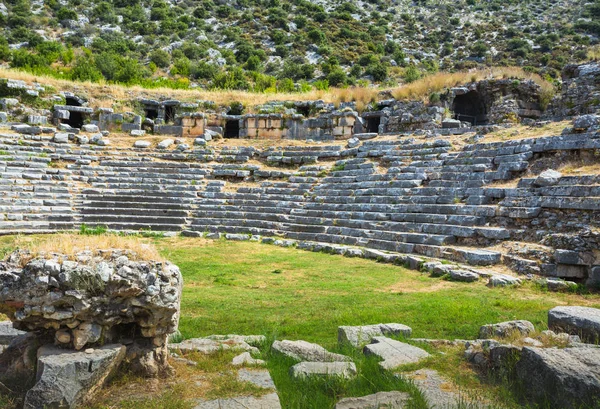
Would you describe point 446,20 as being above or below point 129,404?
above

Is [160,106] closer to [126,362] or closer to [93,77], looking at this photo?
[93,77]

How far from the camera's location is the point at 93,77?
2530 centimetres

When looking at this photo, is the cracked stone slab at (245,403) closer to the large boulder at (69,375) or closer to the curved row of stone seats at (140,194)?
the large boulder at (69,375)

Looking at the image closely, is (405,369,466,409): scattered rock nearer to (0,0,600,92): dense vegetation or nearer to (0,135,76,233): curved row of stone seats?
(0,135,76,233): curved row of stone seats

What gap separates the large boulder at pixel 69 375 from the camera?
3270mm

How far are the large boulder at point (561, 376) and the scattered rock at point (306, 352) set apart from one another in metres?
1.50

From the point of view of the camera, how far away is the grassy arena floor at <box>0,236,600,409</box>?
146 inches

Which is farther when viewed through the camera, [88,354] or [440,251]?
[440,251]

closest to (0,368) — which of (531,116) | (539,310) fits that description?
(539,310)

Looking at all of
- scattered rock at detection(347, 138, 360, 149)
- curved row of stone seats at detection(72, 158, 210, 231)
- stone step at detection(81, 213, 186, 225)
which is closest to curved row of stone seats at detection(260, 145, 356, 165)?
scattered rock at detection(347, 138, 360, 149)

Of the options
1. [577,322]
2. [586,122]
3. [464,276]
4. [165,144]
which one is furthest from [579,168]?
[165,144]

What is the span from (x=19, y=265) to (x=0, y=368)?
951 mm

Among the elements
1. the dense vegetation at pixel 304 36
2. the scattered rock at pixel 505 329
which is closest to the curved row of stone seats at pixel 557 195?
the scattered rock at pixel 505 329

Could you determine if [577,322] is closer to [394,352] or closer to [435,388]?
[394,352]
